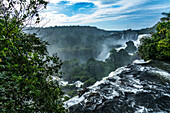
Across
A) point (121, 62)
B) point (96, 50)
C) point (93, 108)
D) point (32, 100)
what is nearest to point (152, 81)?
point (93, 108)

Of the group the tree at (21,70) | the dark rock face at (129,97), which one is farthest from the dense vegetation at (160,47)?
the tree at (21,70)

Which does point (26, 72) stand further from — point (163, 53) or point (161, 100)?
point (163, 53)

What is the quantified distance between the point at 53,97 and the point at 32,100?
61 cm

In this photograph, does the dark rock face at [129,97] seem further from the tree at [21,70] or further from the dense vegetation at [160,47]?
the dense vegetation at [160,47]

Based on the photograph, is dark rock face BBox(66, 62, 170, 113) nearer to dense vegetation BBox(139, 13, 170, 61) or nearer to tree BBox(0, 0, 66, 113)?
tree BBox(0, 0, 66, 113)

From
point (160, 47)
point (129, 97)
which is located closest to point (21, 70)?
point (129, 97)

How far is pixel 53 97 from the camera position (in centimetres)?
275

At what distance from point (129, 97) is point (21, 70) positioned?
7.43 meters

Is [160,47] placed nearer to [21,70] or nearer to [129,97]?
[129,97]

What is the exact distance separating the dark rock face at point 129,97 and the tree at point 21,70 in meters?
4.54

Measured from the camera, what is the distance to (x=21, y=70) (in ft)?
6.58

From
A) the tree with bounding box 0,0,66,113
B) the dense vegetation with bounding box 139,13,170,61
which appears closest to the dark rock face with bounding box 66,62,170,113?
the tree with bounding box 0,0,66,113

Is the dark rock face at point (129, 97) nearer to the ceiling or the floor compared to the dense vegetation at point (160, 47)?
nearer to the floor

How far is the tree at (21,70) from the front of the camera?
5.53 ft
